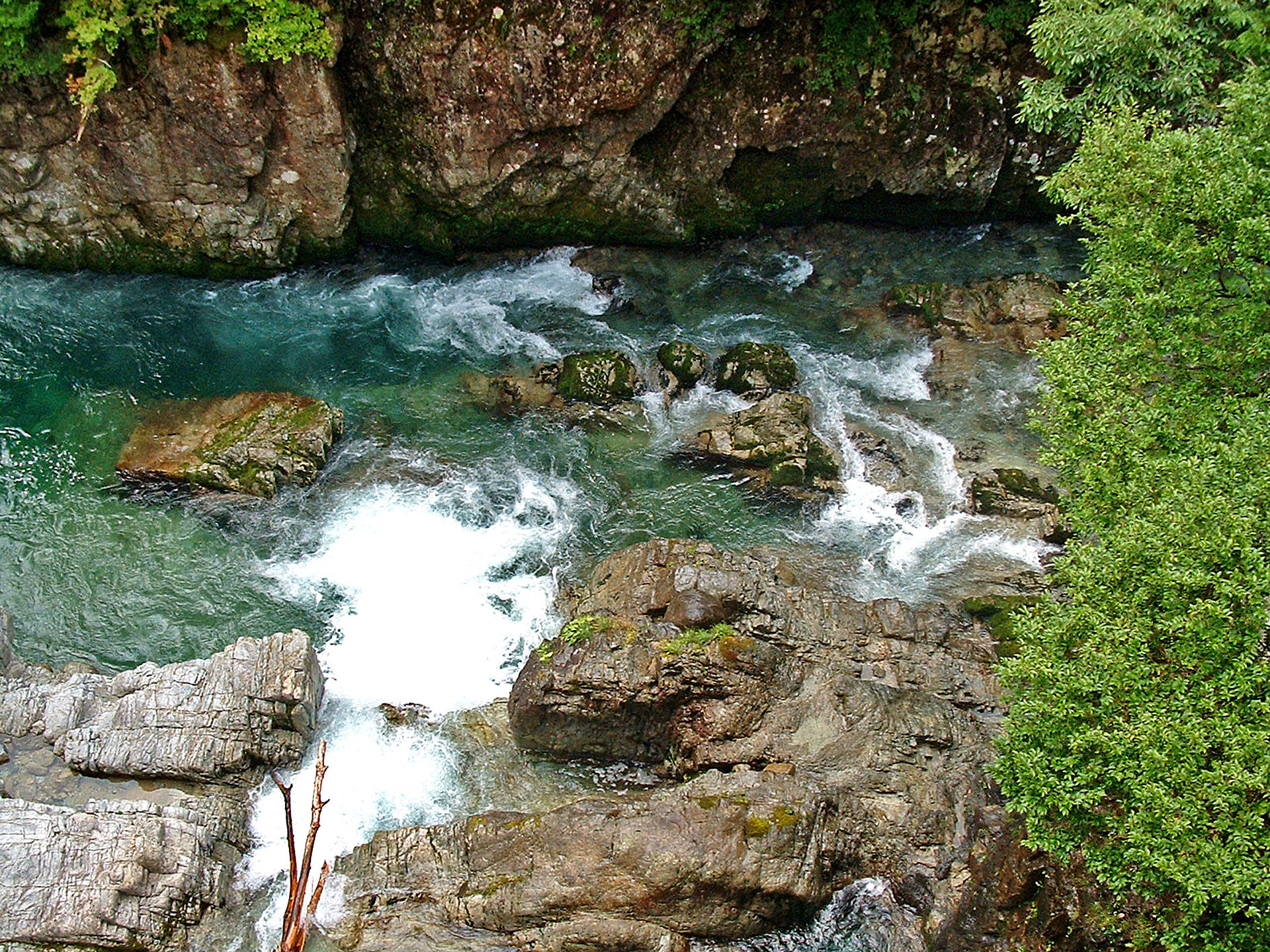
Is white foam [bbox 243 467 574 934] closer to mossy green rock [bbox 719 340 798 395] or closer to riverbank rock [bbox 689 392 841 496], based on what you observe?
riverbank rock [bbox 689 392 841 496]

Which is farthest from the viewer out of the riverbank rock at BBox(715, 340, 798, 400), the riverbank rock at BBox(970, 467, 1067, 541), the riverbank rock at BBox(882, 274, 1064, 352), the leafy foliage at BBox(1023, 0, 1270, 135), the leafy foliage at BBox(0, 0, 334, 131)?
the riverbank rock at BBox(882, 274, 1064, 352)

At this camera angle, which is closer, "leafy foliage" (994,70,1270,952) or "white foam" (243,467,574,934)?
"leafy foliage" (994,70,1270,952)

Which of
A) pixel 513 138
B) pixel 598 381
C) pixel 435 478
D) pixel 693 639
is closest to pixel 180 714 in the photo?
Answer: pixel 435 478

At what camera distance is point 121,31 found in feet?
59.4

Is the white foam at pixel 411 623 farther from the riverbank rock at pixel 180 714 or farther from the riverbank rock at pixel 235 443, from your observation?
the riverbank rock at pixel 235 443

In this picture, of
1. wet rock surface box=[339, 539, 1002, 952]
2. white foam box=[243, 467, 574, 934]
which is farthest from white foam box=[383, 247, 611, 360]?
wet rock surface box=[339, 539, 1002, 952]

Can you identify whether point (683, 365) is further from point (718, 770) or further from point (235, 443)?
point (718, 770)

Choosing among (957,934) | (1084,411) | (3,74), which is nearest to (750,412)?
(1084,411)

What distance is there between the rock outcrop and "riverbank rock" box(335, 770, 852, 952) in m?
14.9

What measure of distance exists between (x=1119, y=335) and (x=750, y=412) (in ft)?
25.7

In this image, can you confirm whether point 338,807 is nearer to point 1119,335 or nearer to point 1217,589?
point 1217,589

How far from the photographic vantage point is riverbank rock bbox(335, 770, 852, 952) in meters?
12.1

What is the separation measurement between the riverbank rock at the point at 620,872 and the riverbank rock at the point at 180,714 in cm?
241

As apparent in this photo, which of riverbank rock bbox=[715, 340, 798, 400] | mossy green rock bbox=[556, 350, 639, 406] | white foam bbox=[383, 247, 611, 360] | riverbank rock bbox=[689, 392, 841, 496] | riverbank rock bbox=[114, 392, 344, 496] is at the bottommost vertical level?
riverbank rock bbox=[114, 392, 344, 496]
